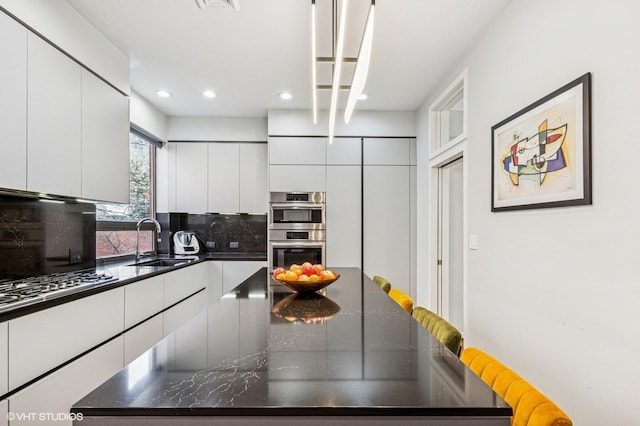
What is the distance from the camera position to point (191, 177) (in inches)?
175

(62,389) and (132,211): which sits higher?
(132,211)

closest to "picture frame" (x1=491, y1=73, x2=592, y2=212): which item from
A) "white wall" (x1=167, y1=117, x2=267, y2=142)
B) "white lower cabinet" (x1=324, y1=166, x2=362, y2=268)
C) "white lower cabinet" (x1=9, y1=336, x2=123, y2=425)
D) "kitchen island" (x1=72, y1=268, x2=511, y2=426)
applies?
"kitchen island" (x1=72, y1=268, x2=511, y2=426)

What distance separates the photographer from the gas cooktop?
1.59m

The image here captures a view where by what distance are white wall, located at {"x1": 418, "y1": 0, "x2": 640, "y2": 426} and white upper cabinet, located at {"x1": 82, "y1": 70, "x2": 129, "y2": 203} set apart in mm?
2759

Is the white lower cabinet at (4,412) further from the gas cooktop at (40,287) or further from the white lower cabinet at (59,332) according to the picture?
the gas cooktop at (40,287)

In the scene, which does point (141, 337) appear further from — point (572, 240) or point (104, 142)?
point (572, 240)

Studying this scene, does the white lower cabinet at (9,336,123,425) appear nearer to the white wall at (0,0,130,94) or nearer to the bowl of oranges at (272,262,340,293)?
the bowl of oranges at (272,262,340,293)

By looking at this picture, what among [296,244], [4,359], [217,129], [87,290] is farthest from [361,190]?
[4,359]

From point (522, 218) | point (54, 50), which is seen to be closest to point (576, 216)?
point (522, 218)

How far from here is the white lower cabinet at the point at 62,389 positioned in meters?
1.56

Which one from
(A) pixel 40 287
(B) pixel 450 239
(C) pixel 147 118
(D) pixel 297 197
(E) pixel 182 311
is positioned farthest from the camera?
(D) pixel 297 197

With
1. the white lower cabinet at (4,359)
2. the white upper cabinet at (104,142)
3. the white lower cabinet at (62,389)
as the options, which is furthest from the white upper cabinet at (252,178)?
the white lower cabinet at (4,359)

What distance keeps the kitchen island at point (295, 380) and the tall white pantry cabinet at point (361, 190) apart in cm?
292

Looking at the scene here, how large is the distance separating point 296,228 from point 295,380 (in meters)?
3.45
